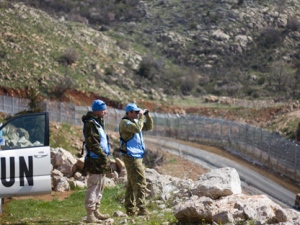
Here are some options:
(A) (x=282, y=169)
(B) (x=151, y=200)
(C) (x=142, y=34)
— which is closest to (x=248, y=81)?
(C) (x=142, y=34)

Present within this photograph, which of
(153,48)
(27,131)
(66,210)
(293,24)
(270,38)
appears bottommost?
Result: (66,210)

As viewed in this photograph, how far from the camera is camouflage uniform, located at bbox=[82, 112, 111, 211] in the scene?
30.1 feet

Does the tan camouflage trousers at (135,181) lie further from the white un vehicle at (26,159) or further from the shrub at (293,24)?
the shrub at (293,24)

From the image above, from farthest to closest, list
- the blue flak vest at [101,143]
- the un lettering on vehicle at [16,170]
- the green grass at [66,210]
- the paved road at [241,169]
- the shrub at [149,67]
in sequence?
1. the shrub at [149,67]
2. the paved road at [241,169]
3. the green grass at [66,210]
4. the blue flak vest at [101,143]
5. the un lettering on vehicle at [16,170]

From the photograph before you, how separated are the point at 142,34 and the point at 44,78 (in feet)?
103

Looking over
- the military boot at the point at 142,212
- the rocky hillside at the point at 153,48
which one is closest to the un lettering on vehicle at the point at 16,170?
the military boot at the point at 142,212

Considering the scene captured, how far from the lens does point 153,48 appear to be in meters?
78.0

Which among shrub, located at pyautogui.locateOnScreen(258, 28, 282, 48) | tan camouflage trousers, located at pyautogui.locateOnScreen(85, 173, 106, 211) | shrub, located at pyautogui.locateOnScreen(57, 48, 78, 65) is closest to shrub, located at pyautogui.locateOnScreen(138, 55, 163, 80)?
shrub, located at pyautogui.locateOnScreen(57, 48, 78, 65)

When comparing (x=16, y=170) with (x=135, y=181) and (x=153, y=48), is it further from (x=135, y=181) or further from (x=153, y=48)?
(x=153, y=48)

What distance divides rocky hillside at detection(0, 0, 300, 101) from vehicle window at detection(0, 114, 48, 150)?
132 ft

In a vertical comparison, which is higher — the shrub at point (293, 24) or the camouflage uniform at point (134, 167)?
the shrub at point (293, 24)

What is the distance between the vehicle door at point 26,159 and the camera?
913 cm

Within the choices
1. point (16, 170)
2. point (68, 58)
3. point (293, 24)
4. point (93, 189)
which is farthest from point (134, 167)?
point (293, 24)

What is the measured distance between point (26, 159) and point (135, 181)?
6.77 feet
